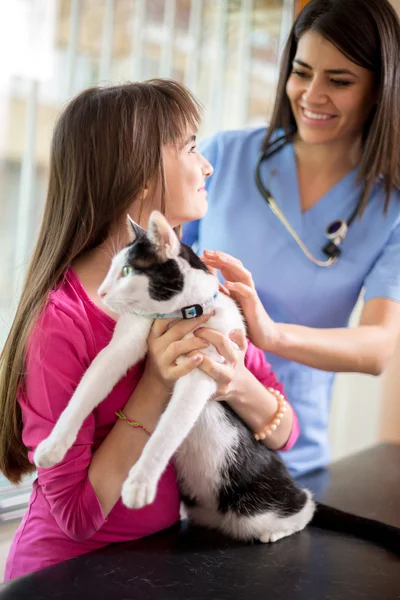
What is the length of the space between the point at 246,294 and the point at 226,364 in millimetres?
150

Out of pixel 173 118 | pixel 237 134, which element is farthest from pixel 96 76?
pixel 173 118

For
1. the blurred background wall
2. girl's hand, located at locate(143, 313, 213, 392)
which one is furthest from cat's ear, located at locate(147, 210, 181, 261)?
the blurred background wall

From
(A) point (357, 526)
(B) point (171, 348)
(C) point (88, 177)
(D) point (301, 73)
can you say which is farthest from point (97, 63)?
(A) point (357, 526)

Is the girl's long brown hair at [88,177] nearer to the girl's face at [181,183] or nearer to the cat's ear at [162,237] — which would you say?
the girl's face at [181,183]

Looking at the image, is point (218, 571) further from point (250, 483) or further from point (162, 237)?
point (162, 237)

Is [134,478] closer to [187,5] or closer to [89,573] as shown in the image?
[89,573]

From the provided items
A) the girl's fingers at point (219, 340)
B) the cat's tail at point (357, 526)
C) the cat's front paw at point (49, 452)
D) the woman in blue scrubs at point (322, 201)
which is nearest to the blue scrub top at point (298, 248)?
the woman in blue scrubs at point (322, 201)

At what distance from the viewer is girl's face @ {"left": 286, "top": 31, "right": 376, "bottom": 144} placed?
4.09 feet

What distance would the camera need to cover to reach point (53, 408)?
0.86 metres

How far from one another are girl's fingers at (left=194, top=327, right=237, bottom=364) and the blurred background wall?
41 cm

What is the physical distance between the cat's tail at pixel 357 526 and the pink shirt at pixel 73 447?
0.28 metres

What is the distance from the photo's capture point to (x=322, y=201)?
1.38 metres

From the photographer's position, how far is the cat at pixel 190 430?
760 mm

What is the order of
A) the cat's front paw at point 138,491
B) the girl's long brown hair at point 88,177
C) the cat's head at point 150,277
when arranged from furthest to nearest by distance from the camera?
the girl's long brown hair at point 88,177 → the cat's head at point 150,277 → the cat's front paw at point 138,491
